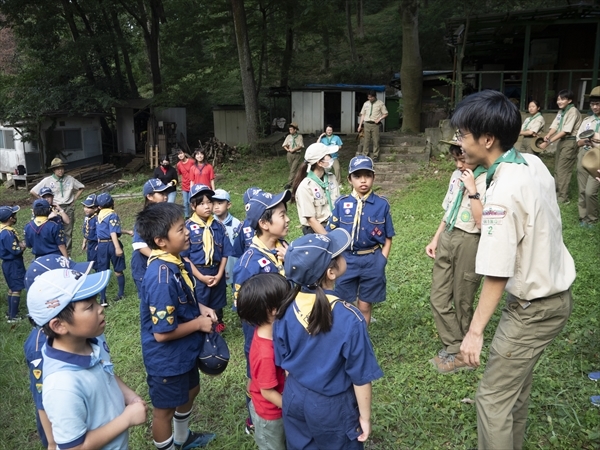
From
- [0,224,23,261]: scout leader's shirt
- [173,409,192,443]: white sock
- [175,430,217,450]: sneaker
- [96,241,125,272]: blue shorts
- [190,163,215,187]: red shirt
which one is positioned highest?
[190,163,215,187]: red shirt

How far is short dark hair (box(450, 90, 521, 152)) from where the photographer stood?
8.09ft

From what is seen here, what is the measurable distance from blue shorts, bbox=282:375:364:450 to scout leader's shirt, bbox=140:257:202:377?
0.96 m

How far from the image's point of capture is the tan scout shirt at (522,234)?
243cm

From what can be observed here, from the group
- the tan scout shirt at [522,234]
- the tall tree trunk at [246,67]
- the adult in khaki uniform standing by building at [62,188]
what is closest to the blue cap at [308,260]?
the tan scout shirt at [522,234]

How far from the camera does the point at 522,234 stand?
8.07ft

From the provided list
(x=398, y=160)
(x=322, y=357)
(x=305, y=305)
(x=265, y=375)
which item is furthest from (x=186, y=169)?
(x=322, y=357)

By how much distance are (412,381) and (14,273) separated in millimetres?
5856

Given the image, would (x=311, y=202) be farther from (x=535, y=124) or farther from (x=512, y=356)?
(x=535, y=124)

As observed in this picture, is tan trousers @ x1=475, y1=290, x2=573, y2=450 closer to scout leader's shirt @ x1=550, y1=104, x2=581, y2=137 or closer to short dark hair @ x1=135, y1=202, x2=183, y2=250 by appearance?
short dark hair @ x1=135, y1=202, x2=183, y2=250

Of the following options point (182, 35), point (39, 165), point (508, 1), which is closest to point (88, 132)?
point (39, 165)

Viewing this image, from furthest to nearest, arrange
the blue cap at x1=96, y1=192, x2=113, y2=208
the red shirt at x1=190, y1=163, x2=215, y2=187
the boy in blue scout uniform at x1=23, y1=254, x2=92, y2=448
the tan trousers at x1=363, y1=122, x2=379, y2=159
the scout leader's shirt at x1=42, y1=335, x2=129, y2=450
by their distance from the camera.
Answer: the tan trousers at x1=363, y1=122, x2=379, y2=159, the red shirt at x1=190, y1=163, x2=215, y2=187, the blue cap at x1=96, y1=192, x2=113, y2=208, the boy in blue scout uniform at x1=23, y1=254, x2=92, y2=448, the scout leader's shirt at x1=42, y1=335, x2=129, y2=450

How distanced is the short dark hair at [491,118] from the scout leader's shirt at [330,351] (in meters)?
1.13

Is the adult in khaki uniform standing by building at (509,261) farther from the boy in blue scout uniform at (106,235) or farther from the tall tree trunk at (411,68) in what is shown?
the tall tree trunk at (411,68)

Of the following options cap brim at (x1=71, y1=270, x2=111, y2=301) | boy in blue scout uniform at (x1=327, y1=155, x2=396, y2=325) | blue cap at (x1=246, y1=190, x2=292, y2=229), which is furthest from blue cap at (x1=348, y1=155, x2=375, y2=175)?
cap brim at (x1=71, y1=270, x2=111, y2=301)
